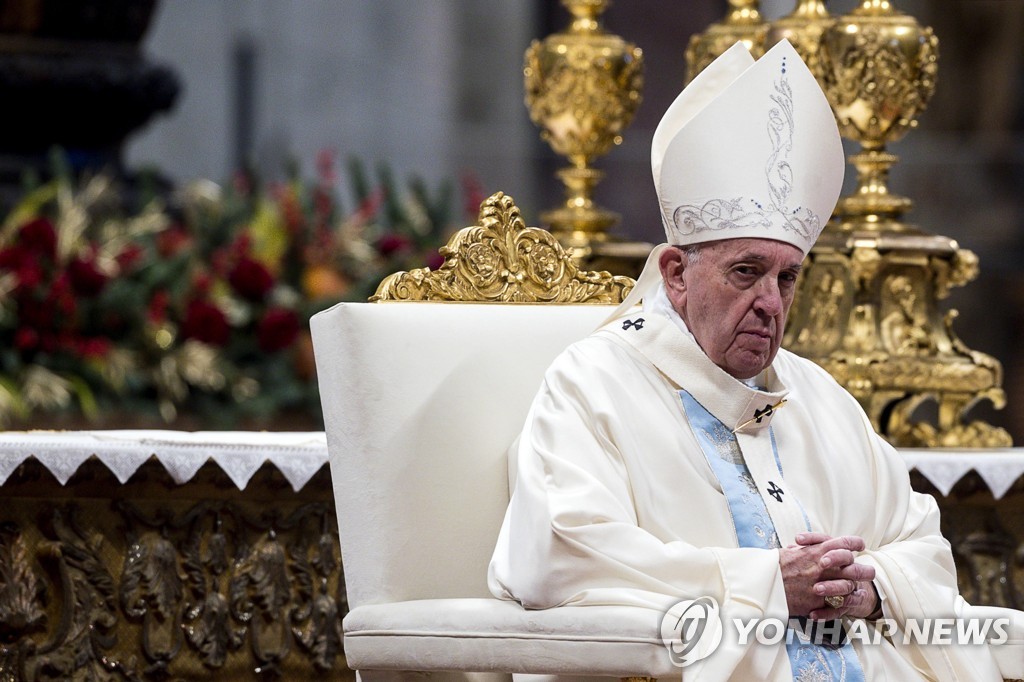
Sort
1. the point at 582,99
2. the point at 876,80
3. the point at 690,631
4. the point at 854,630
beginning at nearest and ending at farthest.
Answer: the point at 690,631, the point at 854,630, the point at 876,80, the point at 582,99

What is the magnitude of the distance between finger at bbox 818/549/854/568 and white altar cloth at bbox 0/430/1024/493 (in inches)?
62.8

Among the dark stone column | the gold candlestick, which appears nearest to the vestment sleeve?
the gold candlestick

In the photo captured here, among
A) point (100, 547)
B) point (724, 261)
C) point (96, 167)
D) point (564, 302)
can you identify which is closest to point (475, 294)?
point (564, 302)

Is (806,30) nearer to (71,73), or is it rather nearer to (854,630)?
(854,630)

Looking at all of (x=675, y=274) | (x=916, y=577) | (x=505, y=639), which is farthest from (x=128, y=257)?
(x=916, y=577)

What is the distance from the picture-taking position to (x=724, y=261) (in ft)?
11.4

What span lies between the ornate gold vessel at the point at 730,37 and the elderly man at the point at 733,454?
2.06m

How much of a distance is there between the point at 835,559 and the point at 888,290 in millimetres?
2301

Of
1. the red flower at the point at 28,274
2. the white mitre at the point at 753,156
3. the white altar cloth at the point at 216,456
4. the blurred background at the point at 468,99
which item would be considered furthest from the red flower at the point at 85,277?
the blurred background at the point at 468,99

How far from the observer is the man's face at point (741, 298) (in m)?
3.43

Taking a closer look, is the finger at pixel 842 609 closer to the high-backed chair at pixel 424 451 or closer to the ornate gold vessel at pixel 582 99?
the high-backed chair at pixel 424 451

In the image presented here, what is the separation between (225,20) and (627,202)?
2.77 metres

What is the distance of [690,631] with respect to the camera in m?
3.07

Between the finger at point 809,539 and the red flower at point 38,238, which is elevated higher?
the red flower at point 38,238
